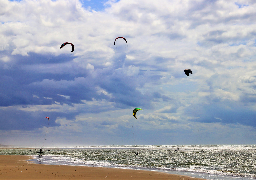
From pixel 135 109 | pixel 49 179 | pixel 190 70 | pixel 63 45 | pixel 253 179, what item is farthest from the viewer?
pixel 135 109

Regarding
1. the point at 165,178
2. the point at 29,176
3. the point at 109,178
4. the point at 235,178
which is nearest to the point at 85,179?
the point at 109,178

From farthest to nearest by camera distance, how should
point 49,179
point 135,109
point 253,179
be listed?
point 135,109 < point 253,179 < point 49,179

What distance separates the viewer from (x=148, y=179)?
86.1 ft

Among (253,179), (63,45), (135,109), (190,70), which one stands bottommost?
(253,179)

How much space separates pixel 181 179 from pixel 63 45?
29.6 meters

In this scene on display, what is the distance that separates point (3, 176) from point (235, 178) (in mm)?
26278

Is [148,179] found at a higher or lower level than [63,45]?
lower

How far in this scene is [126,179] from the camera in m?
26.0

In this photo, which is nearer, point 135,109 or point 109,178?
point 109,178

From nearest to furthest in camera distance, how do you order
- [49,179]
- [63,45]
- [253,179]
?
[49,179] → [253,179] → [63,45]

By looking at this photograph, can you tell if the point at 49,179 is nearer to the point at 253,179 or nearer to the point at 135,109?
the point at 253,179

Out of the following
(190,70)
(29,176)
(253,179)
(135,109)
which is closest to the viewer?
(29,176)

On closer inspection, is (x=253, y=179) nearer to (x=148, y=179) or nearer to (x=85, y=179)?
(x=148, y=179)

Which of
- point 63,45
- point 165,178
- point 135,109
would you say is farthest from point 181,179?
point 63,45
